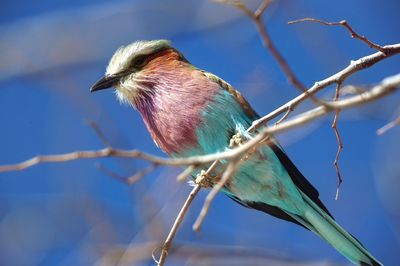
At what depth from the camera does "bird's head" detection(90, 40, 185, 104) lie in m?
3.29

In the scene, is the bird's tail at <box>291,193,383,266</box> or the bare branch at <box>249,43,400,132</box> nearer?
the bare branch at <box>249,43,400,132</box>

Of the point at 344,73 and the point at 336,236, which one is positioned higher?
the point at 344,73

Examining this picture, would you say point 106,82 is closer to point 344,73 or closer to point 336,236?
point 336,236

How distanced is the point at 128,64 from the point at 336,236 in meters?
1.42

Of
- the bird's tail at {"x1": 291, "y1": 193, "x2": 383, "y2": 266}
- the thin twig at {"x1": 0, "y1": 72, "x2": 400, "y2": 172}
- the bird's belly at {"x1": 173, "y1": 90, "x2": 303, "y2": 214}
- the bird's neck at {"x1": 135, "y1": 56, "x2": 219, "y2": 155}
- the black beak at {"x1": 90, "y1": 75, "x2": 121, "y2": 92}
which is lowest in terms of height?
the bird's tail at {"x1": 291, "y1": 193, "x2": 383, "y2": 266}

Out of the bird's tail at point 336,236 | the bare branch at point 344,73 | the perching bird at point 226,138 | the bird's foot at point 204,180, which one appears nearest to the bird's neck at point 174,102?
the perching bird at point 226,138

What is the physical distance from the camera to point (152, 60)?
10.9 feet

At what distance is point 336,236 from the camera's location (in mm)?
2873

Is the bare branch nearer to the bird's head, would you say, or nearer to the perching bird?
the perching bird

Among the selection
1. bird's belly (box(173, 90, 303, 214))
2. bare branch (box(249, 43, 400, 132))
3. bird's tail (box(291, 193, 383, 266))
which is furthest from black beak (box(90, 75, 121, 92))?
bare branch (box(249, 43, 400, 132))

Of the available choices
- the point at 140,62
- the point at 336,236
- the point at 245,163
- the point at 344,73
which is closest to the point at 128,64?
the point at 140,62

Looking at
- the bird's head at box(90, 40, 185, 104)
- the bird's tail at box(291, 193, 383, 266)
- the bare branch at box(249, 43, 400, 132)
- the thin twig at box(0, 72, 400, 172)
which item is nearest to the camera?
the thin twig at box(0, 72, 400, 172)

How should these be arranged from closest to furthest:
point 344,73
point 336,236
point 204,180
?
point 344,73 < point 204,180 < point 336,236

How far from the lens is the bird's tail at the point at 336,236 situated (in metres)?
2.83
